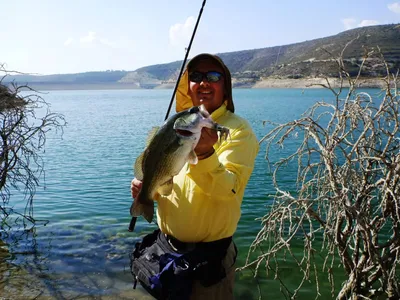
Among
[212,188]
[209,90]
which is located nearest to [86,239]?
[209,90]

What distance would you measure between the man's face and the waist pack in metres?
1.16

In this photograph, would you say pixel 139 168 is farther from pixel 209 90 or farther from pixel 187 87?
pixel 187 87

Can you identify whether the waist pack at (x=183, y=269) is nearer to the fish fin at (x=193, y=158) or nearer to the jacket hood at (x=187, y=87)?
the fish fin at (x=193, y=158)

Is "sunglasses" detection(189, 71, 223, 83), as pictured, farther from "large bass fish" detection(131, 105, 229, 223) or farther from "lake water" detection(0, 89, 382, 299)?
"lake water" detection(0, 89, 382, 299)

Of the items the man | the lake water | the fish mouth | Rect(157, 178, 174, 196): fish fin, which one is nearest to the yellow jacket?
the man

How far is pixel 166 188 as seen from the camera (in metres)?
3.06

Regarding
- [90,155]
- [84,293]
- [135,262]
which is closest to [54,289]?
[84,293]

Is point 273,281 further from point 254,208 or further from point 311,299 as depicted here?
point 254,208

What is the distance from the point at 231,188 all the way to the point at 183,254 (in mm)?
751

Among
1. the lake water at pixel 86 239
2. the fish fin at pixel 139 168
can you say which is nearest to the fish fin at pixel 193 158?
the fish fin at pixel 139 168

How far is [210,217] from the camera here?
3047mm

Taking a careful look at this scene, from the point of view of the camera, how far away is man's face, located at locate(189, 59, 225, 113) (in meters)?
3.31

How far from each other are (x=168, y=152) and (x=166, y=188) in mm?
373

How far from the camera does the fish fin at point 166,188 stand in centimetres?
303
